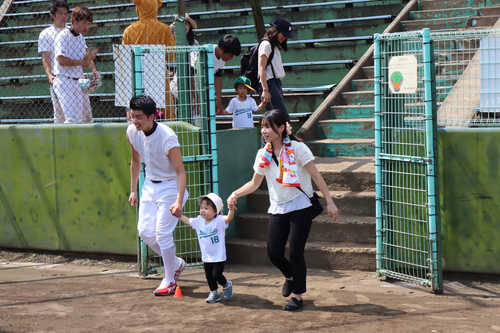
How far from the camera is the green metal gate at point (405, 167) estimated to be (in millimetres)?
5168

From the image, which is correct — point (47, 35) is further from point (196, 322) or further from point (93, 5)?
point (93, 5)

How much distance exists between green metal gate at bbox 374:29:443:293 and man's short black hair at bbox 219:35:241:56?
219cm

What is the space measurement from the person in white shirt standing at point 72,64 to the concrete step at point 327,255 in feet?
9.22

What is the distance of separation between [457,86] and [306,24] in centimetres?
655

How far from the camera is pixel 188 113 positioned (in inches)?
251

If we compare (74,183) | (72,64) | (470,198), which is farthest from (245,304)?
(72,64)

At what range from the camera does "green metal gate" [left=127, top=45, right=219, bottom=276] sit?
5.96m

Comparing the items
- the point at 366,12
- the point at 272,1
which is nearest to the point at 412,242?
the point at 366,12

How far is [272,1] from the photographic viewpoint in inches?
492

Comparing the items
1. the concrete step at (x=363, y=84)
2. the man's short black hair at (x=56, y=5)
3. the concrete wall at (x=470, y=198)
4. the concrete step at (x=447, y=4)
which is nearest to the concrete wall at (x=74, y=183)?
the man's short black hair at (x=56, y=5)

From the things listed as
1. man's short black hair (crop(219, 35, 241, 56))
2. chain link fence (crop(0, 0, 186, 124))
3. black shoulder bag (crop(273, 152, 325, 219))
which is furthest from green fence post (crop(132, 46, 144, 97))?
black shoulder bag (crop(273, 152, 325, 219))

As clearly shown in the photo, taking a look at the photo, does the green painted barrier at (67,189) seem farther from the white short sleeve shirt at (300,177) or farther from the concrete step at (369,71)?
the concrete step at (369,71)

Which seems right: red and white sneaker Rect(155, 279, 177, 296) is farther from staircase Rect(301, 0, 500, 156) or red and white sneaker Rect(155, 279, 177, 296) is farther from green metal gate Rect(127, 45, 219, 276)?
staircase Rect(301, 0, 500, 156)

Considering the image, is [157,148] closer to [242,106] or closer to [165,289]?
[165,289]
